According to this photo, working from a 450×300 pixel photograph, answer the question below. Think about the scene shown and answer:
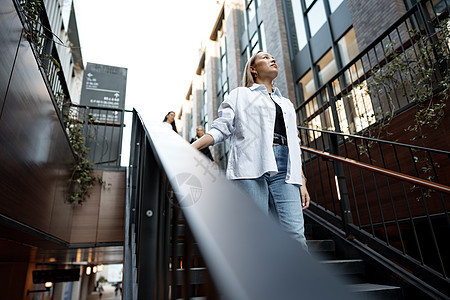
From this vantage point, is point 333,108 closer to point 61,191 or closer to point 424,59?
A: point 424,59

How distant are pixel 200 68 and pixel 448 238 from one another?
1770 centimetres

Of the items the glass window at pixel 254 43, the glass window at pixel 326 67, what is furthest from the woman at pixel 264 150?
the glass window at pixel 254 43

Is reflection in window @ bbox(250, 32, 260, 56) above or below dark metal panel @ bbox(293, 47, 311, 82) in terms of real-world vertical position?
above

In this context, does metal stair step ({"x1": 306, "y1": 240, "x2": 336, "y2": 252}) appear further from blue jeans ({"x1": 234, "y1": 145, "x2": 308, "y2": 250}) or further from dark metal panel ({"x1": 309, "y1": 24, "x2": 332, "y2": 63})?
dark metal panel ({"x1": 309, "y1": 24, "x2": 332, "y2": 63})

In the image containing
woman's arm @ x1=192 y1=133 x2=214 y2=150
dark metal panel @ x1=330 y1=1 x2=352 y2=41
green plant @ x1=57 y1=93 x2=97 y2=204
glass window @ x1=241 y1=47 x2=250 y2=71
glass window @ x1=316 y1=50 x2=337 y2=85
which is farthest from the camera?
glass window @ x1=241 y1=47 x2=250 y2=71

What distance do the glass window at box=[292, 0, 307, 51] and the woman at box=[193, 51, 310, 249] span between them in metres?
7.57

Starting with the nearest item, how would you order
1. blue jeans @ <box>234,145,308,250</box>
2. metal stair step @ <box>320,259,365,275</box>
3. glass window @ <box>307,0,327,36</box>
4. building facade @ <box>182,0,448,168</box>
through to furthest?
blue jeans @ <box>234,145,308,250</box>
metal stair step @ <box>320,259,365,275</box>
building facade @ <box>182,0,448,168</box>
glass window @ <box>307,0,327,36</box>

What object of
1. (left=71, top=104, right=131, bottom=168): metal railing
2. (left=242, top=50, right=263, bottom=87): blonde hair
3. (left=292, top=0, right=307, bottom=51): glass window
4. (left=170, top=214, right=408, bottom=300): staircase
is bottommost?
(left=170, top=214, right=408, bottom=300): staircase

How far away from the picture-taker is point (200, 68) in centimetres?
1931

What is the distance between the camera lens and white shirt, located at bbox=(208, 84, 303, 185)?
1382 mm

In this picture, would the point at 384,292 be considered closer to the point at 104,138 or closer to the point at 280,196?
the point at 280,196

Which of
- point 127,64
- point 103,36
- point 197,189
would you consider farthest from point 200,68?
point 197,189

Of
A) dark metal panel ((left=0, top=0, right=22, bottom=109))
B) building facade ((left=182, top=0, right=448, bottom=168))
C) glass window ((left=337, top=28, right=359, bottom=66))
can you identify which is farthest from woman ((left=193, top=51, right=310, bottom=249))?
glass window ((left=337, top=28, right=359, bottom=66))

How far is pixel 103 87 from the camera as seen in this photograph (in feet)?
24.6
